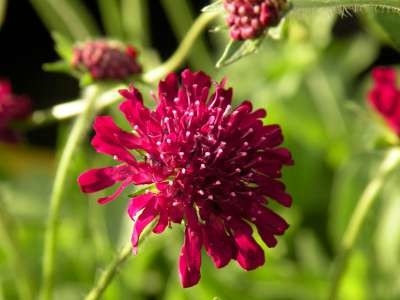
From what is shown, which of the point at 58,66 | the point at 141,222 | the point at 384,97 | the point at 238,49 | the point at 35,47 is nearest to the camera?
the point at 141,222

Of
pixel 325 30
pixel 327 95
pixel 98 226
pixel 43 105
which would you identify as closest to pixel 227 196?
pixel 98 226

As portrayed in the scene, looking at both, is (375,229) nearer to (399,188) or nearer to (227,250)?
(399,188)

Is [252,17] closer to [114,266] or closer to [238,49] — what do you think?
[238,49]

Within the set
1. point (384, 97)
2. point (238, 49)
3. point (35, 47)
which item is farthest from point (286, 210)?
point (35, 47)

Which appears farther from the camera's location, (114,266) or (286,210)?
(286,210)

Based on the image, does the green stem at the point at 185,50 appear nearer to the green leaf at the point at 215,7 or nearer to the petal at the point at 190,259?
the green leaf at the point at 215,7

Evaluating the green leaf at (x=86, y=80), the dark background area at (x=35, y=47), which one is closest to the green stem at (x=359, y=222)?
the green leaf at (x=86, y=80)

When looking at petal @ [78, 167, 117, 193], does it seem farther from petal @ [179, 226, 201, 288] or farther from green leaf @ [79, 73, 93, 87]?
green leaf @ [79, 73, 93, 87]

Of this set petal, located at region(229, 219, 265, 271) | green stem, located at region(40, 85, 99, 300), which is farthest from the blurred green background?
petal, located at region(229, 219, 265, 271)
